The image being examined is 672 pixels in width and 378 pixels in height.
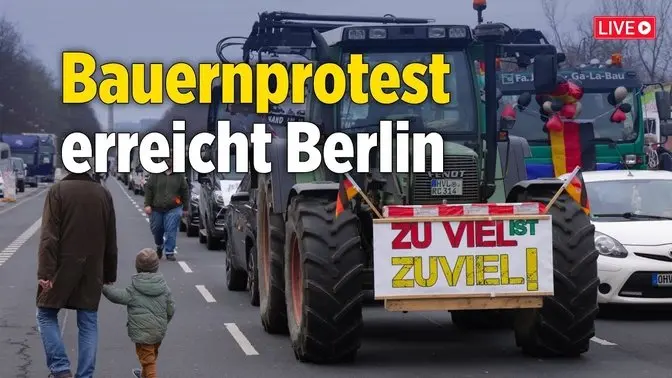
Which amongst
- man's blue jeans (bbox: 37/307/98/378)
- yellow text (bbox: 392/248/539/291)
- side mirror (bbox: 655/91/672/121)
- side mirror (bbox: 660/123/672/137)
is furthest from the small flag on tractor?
side mirror (bbox: 660/123/672/137)

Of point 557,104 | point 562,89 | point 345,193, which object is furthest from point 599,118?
point 345,193

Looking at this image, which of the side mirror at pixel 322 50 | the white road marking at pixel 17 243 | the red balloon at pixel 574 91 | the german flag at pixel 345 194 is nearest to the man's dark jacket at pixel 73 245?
the german flag at pixel 345 194

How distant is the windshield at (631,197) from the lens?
585 inches

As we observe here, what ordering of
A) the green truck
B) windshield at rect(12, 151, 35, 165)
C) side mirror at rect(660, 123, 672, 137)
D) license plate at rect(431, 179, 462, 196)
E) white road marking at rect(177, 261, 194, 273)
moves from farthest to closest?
windshield at rect(12, 151, 35, 165) < side mirror at rect(660, 123, 672, 137) < the green truck < white road marking at rect(177, 261, 194, 273) < license plate at rect(431, 179, 462, 196)

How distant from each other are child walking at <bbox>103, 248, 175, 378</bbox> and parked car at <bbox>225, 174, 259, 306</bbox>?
5.03 m

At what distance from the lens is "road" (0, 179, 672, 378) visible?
10.8 meters

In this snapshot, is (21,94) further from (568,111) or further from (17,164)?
(568,111)

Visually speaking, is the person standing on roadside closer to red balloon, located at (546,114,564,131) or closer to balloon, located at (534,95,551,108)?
balloon, located at (534,95,551,108)

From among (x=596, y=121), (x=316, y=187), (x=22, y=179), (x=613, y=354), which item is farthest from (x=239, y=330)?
(x=22, y=179)

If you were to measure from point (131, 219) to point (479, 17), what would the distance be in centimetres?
2465

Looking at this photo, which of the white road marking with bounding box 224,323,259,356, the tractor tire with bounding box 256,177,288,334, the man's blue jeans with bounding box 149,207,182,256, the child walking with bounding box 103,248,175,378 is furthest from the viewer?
the man's blue jeans with bounding box 149,207,182,256

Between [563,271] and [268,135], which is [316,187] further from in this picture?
[268,135]

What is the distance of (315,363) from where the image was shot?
434 inches

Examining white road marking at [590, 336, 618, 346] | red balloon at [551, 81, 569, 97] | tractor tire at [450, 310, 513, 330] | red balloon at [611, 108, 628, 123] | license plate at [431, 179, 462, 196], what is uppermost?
red balloon at [551, 81, 569, 97]
